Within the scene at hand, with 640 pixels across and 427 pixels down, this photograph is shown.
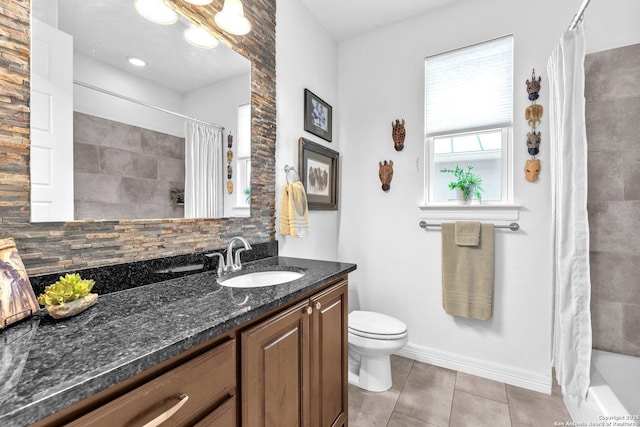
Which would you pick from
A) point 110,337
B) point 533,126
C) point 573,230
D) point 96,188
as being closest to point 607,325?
point 573,230

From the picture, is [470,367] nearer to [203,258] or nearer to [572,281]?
[572,281]

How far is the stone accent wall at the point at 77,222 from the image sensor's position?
84 centimetres

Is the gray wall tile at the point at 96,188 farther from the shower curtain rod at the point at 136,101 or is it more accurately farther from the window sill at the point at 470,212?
the window sill at the point at 470,212

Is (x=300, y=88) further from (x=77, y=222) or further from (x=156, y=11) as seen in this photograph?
(x=77, y=222)

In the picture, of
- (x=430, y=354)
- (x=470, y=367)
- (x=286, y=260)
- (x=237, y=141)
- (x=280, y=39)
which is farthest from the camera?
(x=430, y=354)

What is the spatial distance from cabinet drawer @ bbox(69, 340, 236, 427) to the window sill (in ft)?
6.01

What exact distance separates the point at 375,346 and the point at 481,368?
2.97ft

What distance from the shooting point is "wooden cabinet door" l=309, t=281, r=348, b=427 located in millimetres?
1211

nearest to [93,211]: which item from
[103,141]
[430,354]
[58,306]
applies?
[103,141]

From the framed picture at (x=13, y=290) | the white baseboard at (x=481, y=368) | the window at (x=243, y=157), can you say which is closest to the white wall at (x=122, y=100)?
the window at (x=243, y=157)

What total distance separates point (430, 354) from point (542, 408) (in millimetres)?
710

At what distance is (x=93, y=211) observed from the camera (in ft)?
3.35

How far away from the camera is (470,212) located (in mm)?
2072

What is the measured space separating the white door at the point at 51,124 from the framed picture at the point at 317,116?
1.44 m
